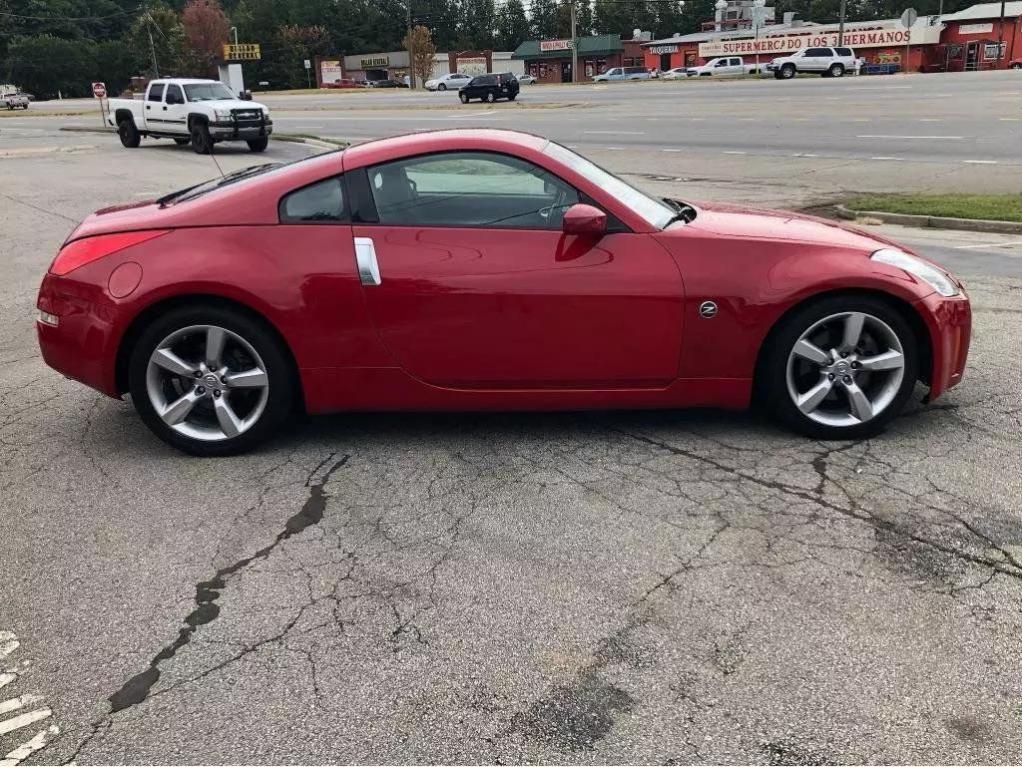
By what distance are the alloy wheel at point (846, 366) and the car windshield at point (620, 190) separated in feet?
3.01

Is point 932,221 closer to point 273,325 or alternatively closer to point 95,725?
point 273,325

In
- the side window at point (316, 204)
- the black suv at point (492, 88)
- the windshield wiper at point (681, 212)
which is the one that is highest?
the black suv at point (492, 88)

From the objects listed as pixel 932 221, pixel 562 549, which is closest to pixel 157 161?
pixel 932 221

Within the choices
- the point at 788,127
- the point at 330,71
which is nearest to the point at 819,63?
the point at 788,127

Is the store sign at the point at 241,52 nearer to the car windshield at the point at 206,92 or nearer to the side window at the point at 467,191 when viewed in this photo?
the car windshield at the point at 206,92

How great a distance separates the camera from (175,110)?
24.3m

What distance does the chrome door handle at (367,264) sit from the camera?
4.24 metres

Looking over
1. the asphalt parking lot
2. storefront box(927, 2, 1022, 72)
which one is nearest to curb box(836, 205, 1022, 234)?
the asphalt parking lot

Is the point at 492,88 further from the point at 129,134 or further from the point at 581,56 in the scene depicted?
the point at 581,56

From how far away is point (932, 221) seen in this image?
35.1 ft

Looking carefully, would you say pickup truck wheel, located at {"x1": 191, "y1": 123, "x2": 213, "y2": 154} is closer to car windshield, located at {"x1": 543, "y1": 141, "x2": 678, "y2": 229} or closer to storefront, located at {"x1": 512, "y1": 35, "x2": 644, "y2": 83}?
car windshield, located at {"x1": 543, "y1": 141, "x2": 678, "y2": 229}

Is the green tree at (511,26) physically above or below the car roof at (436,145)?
Answer: above

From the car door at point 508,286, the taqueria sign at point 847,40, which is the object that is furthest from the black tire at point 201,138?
the taqueria sign at point 847,40

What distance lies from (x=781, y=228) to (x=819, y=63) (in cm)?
5378
